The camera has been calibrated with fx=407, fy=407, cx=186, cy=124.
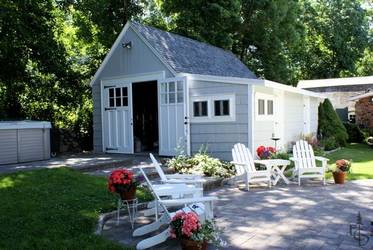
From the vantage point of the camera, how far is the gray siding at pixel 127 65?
40.1 feet

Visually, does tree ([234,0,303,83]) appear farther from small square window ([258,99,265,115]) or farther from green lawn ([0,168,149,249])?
green lawn ([0,168,149,249])

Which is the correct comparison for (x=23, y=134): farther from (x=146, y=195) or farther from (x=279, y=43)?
(x=279, y=43)

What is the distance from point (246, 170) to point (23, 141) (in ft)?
19.8

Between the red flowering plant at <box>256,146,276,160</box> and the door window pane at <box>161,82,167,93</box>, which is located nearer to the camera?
the red flowering plant at <box>256,146,276,160</box>

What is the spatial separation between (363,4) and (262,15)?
17.9m

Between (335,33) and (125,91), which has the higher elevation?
(335,33)

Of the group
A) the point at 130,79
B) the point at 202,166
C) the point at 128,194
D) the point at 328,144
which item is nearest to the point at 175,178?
the point at 128,194

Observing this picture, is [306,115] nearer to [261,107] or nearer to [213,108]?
[261,107]

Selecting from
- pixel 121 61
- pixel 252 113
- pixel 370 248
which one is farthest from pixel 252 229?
pixel 121 61

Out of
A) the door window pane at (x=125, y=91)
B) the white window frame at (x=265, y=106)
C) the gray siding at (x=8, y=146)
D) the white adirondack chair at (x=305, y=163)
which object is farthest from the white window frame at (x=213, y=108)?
the gray siding at (x=8, y=146)

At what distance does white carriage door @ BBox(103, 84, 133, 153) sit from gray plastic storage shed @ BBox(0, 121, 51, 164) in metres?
2.29

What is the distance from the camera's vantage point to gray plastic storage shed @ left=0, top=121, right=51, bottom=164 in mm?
10328

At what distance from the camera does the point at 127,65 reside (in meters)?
12.9

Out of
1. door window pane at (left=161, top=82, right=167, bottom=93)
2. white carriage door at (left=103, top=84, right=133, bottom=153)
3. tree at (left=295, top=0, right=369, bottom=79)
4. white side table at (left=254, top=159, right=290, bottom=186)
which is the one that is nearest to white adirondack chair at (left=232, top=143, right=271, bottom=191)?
white side table at (left=254, top=159, right=290, bottom=186)
